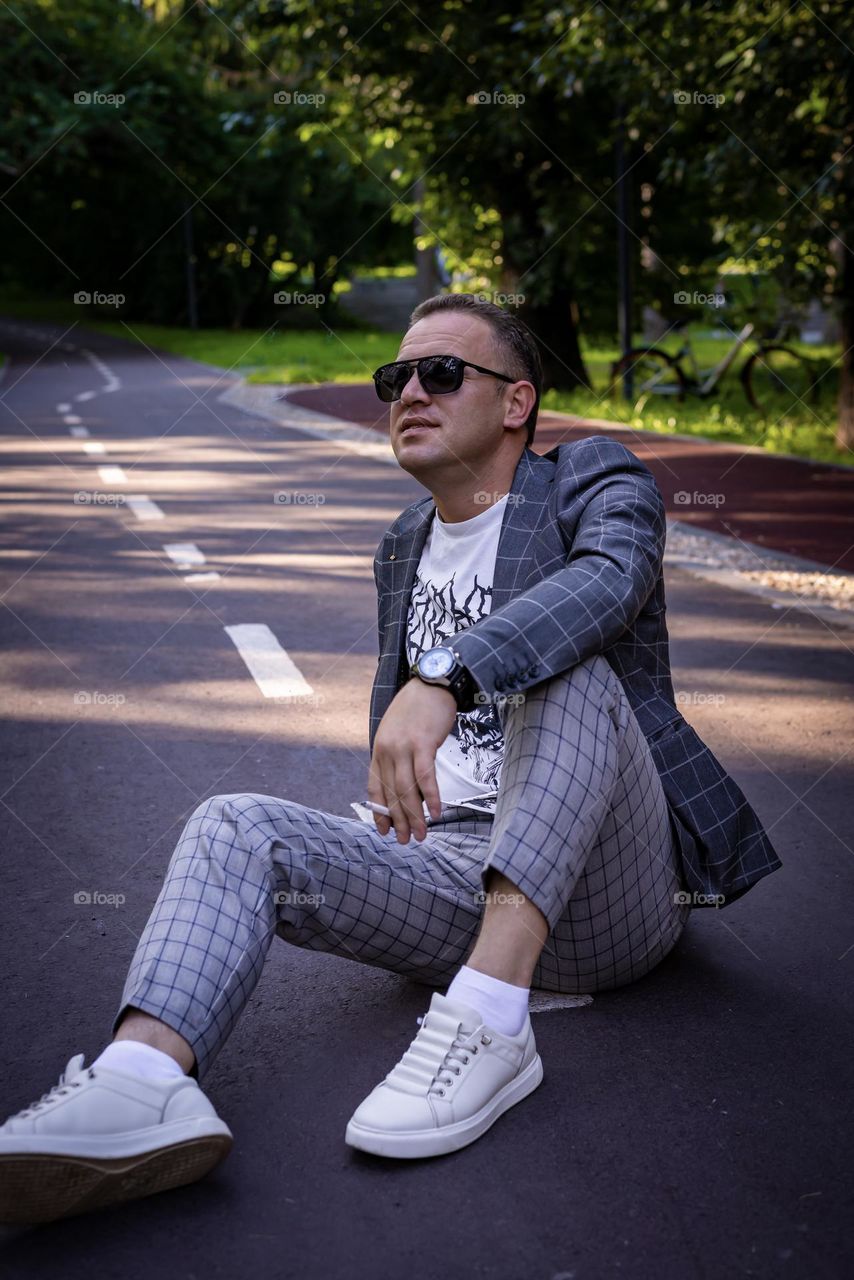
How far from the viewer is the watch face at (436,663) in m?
2.61

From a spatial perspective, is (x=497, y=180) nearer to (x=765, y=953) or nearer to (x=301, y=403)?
(x=301, y=403)

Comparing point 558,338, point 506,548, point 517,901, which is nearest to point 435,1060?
point 517,901

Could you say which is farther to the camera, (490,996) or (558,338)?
(558,338)

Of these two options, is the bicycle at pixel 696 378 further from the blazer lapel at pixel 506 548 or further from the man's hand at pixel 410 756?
the man's hand at pixel 410 756

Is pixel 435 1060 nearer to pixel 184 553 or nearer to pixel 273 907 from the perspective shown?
pixel 273 907

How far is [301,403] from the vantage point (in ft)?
69.5

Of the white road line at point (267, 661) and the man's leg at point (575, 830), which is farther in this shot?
the white road line at point (267, 661)

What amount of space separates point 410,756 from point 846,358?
12098mm

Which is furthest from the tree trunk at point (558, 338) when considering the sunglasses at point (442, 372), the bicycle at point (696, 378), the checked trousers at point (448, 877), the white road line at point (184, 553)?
the checked trousers at point (448, 877)

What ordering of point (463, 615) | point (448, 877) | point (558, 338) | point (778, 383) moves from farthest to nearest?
point (558, 338) → point (778, 383) → point (463, 615) → point (448, 877)

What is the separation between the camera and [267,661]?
6477 mm

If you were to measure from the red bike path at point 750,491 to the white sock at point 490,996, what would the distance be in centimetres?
511

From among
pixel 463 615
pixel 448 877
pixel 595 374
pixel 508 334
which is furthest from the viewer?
pixel 595 374

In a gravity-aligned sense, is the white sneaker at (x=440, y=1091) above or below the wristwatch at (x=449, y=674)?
below
